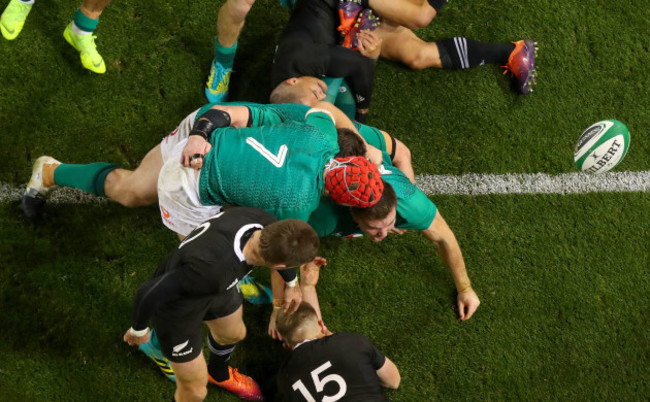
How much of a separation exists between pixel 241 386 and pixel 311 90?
2.30m

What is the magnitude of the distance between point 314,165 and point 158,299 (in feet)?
3.92

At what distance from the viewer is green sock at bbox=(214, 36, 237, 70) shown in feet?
16.6

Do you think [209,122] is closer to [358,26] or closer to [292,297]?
[292,297]

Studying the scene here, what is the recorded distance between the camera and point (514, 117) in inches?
222

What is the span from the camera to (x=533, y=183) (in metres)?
5.45

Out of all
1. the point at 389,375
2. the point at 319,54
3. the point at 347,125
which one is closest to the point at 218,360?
the point at 389,375

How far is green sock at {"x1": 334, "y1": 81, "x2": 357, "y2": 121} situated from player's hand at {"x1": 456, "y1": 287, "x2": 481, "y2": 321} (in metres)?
1.77

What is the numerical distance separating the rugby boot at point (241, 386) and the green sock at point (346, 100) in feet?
7.48

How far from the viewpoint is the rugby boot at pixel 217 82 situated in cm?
520

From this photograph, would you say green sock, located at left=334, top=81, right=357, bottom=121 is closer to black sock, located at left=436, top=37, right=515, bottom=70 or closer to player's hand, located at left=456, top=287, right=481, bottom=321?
black sock, located at left=436, top=37, right=515, bottom=70

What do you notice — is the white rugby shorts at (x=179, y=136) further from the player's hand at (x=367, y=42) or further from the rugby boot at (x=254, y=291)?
the player's hand at (x=367, y=42)

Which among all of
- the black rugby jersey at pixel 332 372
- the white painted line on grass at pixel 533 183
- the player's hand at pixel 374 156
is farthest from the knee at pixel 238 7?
the black rugby jersey at pixel 332 372

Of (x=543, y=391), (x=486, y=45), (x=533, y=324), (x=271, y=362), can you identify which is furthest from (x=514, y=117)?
(x=271, y=362)

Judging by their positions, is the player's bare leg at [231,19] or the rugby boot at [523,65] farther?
the rugby boot at [523,65]
